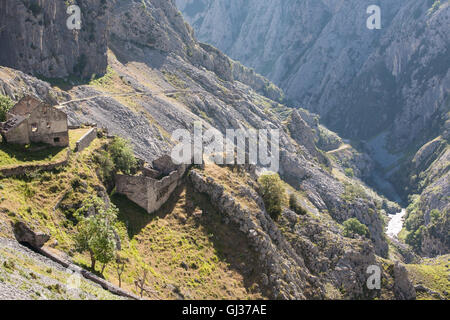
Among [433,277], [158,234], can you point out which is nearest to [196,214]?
[158,234]

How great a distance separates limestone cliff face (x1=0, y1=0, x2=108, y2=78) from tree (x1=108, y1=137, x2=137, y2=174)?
52.1 meters

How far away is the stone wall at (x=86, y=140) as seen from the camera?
47.2 metres

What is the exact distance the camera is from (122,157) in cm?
5078

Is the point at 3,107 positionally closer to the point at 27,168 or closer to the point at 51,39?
the point at 27,168

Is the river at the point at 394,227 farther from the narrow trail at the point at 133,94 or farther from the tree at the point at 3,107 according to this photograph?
the tree at the point at 3,107

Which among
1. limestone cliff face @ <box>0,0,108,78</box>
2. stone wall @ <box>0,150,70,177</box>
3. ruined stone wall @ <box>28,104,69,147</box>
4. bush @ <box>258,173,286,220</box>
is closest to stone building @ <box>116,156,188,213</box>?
stone wall @ <box>0,150,70,177</box>

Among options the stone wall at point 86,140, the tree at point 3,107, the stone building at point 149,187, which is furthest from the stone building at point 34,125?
the stone building at point 149,187

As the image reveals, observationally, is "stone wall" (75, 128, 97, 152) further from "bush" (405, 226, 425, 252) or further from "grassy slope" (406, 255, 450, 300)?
"bush" (405, 226, 425, 252)

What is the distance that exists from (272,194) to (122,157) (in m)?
25.1

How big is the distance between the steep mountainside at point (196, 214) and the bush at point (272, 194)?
1.83 meters

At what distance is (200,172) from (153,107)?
2613 inches

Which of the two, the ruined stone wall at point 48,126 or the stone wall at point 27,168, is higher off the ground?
the ruined stone wall at point 48,126

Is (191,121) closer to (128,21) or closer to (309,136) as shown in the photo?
(128,21)
